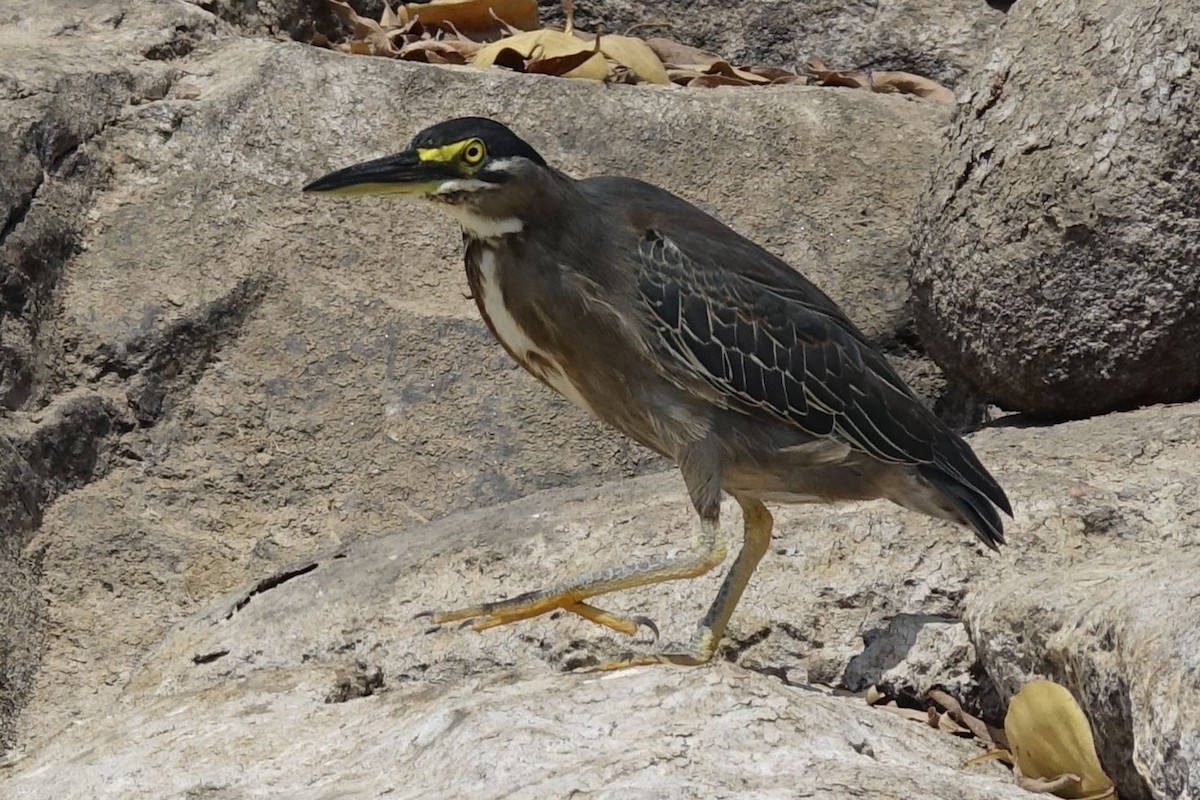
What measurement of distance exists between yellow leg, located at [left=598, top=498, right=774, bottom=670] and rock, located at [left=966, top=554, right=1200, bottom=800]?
60 cm

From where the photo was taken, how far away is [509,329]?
4785mm

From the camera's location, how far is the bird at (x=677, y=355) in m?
4.57

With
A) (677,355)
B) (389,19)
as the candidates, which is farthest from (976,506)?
(389,19)

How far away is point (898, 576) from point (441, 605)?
1.29 meters

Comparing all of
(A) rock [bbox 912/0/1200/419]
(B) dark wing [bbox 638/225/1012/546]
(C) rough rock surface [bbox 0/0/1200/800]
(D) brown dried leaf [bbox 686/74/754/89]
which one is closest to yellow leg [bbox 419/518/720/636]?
(C) rough rock surface [bbox 0/0/1200/800]

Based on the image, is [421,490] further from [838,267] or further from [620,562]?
[838,267]

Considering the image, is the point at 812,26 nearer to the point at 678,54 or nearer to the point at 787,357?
the point at 678,54

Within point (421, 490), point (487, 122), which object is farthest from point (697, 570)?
point (421, 490)

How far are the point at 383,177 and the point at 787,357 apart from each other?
1242 mm

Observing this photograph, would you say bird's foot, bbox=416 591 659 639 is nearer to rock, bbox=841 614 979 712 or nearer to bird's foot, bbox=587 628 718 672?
bird's foot, bbox=587 628 718 672

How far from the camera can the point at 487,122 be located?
14.9ft

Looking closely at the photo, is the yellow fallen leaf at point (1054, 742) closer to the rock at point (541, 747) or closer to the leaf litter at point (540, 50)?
the rock at point (541, 747)

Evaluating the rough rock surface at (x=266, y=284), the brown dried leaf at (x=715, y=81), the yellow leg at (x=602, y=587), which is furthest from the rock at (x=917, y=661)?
the brown dried leaf at (x=715, y=81)

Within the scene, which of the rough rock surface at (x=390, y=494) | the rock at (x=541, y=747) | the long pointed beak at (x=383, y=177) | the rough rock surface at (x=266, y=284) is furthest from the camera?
the rough rock surface at (x=266, y=284)
